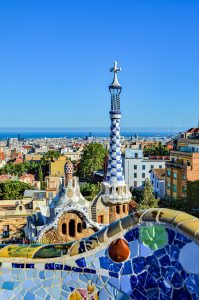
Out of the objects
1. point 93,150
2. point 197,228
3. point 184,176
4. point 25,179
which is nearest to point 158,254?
point 197,228

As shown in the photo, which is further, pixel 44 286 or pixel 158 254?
pixel 44 286

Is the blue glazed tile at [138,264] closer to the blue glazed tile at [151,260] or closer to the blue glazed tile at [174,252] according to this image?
the blue glazed tile at [151,260]

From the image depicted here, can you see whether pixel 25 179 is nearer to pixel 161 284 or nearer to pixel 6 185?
pixel 6 185

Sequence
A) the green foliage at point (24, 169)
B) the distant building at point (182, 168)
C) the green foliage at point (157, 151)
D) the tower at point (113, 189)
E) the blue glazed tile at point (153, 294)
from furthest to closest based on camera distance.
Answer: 1. the green foliage at point (157, 151)
2. the green foliage at point (24, 169)
3. the distant building at point (182, 168)
4. the tower at point (113, 189)
5. the blue glazed tile at point (153, 294)

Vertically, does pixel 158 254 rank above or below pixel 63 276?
above

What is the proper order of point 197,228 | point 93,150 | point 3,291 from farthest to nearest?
point 93,150, point 3,291, point 197,228

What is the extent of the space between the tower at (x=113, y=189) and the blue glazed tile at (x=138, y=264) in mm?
8857

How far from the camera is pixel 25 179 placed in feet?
142

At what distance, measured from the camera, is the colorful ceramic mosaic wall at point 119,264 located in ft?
11.8

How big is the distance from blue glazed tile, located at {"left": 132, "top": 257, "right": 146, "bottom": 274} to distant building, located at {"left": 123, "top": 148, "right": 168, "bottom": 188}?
138 ft

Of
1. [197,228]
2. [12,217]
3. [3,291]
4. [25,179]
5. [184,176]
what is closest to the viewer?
[197,228]

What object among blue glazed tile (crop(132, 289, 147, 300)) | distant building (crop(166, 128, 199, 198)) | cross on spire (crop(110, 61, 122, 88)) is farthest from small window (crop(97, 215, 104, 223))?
distant building (crop(166, 128, 199, 198))

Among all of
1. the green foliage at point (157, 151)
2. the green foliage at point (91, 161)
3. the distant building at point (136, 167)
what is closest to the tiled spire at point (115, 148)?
the distant building at point (136, 167)

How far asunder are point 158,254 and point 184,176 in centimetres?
2964
